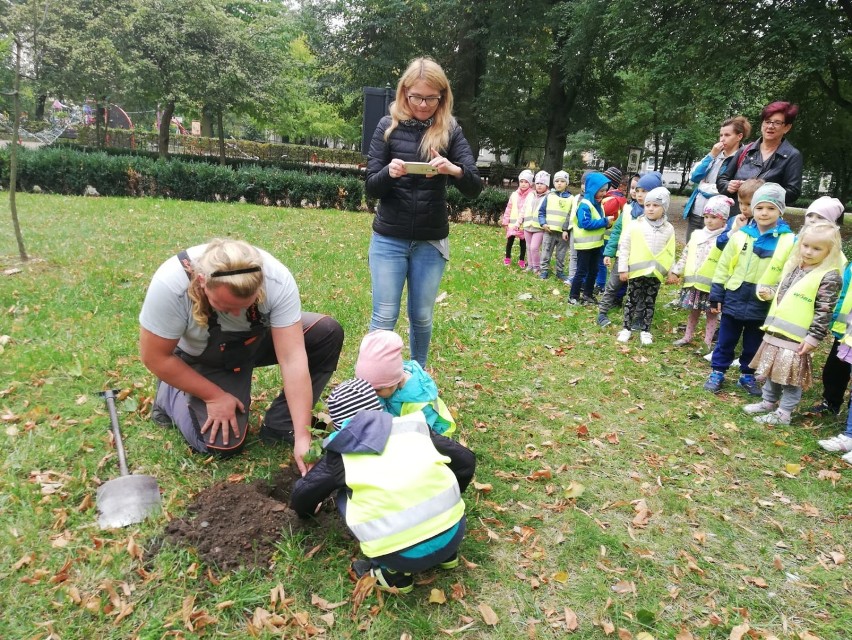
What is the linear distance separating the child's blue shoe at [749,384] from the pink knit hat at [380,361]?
12.2 ft

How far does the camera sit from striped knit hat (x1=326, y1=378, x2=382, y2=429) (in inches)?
95.2

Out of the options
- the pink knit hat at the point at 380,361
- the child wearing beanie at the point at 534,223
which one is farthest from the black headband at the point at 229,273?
the child wearing beanie at the point at 534,223

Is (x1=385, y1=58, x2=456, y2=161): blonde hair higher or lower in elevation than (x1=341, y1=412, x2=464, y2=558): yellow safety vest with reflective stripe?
higher

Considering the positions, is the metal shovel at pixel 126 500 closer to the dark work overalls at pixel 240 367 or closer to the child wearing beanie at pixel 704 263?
the dark work overalls at pixel 240 367

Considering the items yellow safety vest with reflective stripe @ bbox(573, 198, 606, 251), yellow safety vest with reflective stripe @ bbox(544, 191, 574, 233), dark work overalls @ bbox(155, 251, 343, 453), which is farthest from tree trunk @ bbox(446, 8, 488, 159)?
dark work overalls @ bbox(155, 251, 343, 453)

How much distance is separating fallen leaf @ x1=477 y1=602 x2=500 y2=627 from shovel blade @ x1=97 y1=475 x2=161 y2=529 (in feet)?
5.40

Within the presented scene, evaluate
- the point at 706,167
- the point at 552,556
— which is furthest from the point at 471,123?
the point at 552,556

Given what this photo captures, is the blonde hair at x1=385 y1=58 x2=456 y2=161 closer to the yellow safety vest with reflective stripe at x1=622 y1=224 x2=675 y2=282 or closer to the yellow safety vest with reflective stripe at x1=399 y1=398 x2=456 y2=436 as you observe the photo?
the yellow safety vest with reflective stripe at x1=399 y1=398 x2=456 y2=436

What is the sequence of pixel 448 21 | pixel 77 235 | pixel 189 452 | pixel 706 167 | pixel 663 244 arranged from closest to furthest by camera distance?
pixel 189 452, pixel 663 244, pixel 706 167, pixel 77 235, pixel 448 21

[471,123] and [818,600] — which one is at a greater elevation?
[471,123]

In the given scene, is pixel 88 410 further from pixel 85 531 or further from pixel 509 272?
pixel 509 272

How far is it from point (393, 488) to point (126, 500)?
4.87 ft

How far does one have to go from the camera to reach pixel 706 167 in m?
6.53

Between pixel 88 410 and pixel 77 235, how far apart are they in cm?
602
